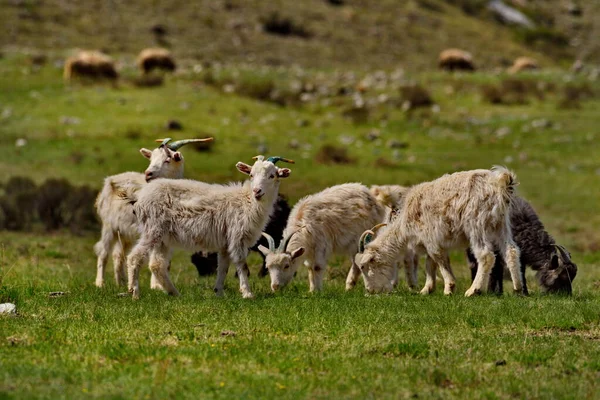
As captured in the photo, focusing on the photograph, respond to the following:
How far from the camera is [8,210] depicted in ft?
82.4

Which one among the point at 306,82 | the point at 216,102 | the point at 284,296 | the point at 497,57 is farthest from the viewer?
the point at 497,57

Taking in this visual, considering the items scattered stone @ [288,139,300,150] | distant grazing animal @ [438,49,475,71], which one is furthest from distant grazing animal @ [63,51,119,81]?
distant grazing animal @ [438,49,475,71]

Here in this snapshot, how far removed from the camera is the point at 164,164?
15109 mm

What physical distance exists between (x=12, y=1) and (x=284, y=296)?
45312 mm

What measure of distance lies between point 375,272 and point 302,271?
401cm

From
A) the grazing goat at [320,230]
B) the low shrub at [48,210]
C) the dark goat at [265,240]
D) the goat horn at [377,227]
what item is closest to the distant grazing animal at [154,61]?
the low shrub at [48,210]

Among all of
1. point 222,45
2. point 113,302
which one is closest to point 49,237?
point 113,302

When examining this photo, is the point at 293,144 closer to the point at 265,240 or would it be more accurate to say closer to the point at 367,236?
the point at 265,240

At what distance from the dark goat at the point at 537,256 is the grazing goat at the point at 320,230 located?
103 inches

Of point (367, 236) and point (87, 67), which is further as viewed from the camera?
point (87, 67)

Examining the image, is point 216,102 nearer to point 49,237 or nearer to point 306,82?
point 306,82

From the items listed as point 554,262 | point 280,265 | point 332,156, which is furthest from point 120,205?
point 332,156

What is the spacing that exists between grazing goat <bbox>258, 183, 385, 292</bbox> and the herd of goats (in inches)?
0.7

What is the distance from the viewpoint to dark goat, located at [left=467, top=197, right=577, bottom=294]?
1386 centimetres
